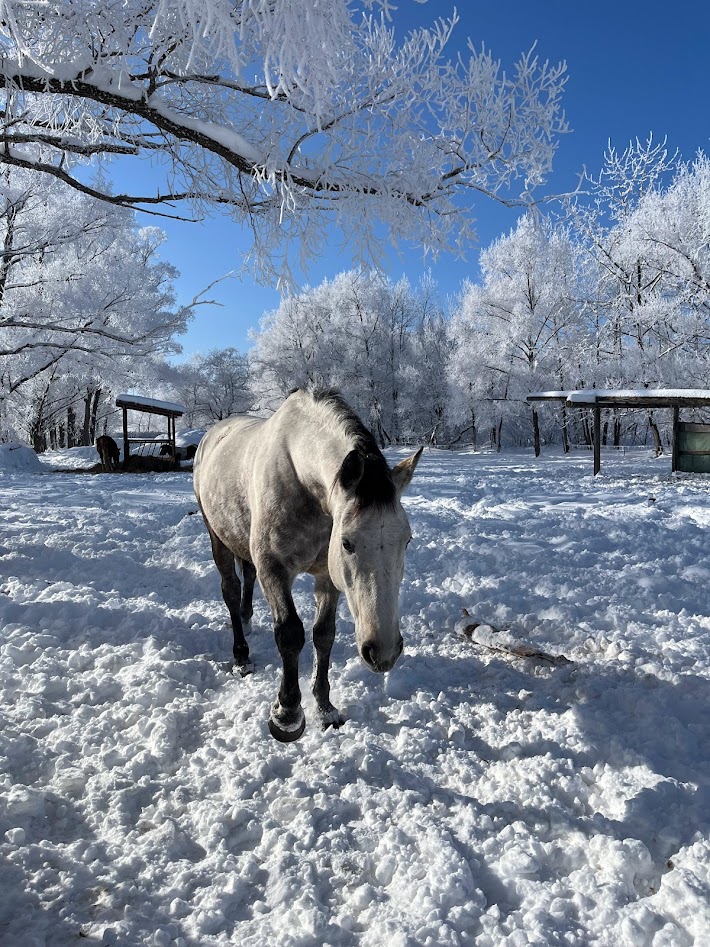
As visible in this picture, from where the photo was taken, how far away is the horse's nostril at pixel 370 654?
2.29 metres

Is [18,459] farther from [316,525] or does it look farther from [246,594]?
[316,525]

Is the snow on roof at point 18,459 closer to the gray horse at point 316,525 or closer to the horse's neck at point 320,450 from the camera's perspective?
the gray horse at point 316,525

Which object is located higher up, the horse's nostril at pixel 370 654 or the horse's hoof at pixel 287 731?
the horse's nostril at pixel 370 654

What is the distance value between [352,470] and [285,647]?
1.29 m

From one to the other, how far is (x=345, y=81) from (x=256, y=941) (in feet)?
19.0

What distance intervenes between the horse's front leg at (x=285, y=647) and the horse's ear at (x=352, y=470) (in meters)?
0.95

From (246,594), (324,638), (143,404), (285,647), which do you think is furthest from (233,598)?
(143,404)

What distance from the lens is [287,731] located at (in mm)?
2924

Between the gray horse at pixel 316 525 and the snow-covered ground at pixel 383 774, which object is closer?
the snow-covered ground at pixel 383 774

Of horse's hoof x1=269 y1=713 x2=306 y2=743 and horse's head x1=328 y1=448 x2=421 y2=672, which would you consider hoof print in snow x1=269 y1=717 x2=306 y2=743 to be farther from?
horse's head x1=328 y1=448 x2=421 y2=672

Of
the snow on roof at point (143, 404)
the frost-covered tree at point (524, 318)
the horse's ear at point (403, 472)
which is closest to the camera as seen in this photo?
the horse's ear at point (403, 472)

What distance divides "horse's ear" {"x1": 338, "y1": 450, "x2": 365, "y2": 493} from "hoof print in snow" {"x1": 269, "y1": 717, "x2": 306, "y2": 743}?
145 cm

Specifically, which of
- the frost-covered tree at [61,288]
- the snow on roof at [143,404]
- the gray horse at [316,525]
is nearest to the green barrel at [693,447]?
the frost-covered tree at [61,288]

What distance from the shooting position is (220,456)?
440 centimetres
